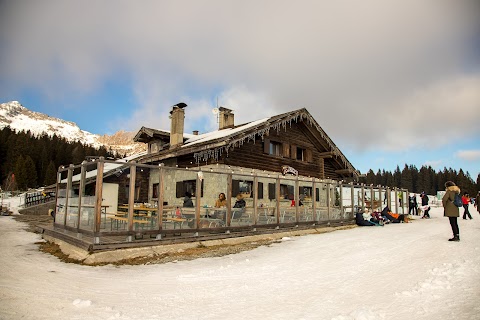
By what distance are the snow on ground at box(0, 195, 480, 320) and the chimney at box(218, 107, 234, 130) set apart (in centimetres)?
1558

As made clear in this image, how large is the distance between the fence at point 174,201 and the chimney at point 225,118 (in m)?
10.7

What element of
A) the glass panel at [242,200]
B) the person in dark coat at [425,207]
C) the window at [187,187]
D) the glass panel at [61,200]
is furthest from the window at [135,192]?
the person in dark coat at [425,207]

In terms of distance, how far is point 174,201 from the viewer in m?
11.3

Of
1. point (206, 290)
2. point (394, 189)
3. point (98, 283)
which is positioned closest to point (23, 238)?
point (98, 283)

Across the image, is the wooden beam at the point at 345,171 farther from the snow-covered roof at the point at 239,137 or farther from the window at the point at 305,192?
the window at the point at 305,192

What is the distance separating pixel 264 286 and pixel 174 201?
5.94 metres

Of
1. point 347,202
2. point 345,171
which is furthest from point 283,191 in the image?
point 345,171

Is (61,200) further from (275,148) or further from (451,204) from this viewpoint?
(451,204)

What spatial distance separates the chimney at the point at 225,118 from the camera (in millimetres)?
23875

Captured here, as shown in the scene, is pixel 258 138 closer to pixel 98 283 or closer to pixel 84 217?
pixel 84 217

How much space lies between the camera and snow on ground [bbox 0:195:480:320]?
14.7ft

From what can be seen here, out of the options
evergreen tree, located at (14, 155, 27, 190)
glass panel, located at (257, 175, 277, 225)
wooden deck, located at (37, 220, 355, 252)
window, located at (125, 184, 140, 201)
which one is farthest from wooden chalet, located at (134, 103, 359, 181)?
evergreen tree, located at (14, 155, 27, 190)

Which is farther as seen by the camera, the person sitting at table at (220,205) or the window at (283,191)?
the window at (283,191)

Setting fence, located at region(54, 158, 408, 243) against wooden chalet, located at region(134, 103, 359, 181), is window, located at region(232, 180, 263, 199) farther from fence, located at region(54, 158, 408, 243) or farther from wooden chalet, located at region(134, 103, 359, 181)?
wooden chalet, located at region(134, 103, 359, 181)
